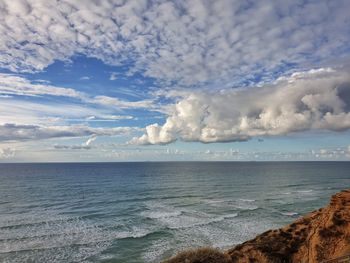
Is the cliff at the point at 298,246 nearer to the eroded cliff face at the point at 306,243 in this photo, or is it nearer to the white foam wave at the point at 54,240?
the eroded cliff face at the point at 306,243

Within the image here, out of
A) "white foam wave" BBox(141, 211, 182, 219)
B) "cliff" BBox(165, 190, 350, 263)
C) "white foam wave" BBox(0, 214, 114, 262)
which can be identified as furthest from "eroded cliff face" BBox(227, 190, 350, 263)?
"white foam wave" BBox(141, 211, 182, 219)

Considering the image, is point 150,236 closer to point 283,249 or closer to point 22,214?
point 283,249

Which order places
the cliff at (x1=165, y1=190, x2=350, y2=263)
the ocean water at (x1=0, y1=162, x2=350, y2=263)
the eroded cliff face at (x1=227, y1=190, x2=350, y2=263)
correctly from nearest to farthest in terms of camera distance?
the cliff at (x1=165, y1=190, x2=350, y2=263)
the eroded cliff face at (x1=227, y1=190, x2=350, y2=263)
the ocean water at (x1=0, y1=162, x2=350, y2=263)

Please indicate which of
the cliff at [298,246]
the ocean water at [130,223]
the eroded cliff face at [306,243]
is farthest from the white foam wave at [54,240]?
the eroded cliff face at [306,243]

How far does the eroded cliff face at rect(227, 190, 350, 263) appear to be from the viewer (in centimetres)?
1996

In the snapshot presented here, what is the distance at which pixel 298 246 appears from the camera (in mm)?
21922

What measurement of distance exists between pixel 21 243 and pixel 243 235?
23.9 metres

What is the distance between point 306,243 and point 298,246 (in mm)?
579

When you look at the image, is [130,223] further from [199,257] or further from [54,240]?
[199,257]

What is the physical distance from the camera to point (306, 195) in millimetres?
67438

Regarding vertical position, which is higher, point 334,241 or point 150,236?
point 334,241

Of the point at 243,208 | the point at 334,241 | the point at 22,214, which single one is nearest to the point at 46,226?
the point at 22,214

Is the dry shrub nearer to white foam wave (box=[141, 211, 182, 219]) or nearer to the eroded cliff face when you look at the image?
the eroded cliff face

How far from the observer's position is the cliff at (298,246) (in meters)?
18.5
